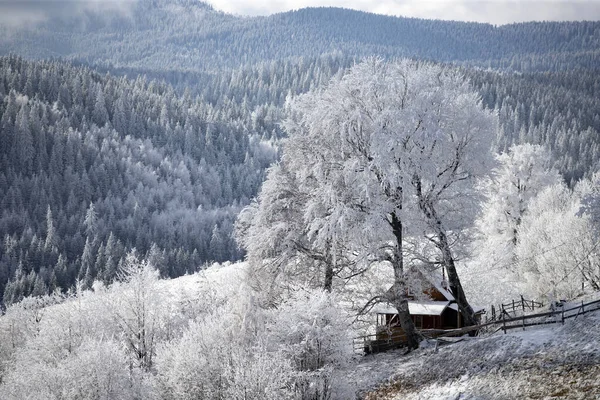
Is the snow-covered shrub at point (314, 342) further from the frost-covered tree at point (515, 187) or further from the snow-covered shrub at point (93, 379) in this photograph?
the frost-covered tree at point (515, 187)

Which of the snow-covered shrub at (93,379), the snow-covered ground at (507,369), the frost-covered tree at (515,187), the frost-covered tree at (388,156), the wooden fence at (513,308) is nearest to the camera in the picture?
the snow-covered ground at (507,369)

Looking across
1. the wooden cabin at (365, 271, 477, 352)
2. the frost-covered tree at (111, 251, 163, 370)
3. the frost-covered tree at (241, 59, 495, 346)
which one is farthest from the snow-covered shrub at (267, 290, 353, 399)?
the frost-covered tree at (111, 251, 163, 370)

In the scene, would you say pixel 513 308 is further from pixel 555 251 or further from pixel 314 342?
pixel 314 342

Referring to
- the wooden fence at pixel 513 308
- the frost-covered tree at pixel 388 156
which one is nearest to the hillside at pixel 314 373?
the frost-covered tree at pixel 388 156

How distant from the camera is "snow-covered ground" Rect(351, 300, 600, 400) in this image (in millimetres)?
15648

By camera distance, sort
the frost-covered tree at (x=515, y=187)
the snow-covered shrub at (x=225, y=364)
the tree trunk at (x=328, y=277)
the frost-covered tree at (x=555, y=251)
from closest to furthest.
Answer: the snow-covered shrub at (x=225, y=364), the tree trunk at (x=328, y=277), the frost-covered tree at (x=555, y=251), the frost-covered tree at (x=515, y=187)

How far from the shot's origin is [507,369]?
56.8 ft

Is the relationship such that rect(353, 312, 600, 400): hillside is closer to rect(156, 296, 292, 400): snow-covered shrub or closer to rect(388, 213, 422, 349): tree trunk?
rect(388, 213, 422, 349): tree trunk

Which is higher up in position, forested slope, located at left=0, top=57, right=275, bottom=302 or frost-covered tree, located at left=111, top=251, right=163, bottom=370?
forested slope, located at left=0, top=57, right=275, bottom=302

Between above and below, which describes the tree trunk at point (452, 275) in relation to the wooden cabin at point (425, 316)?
above

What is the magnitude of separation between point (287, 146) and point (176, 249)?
120075 millimetres

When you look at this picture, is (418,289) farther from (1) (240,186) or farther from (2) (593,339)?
(1) (240,186)

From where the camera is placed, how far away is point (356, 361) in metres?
23.2

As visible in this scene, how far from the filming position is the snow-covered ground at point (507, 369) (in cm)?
1565
